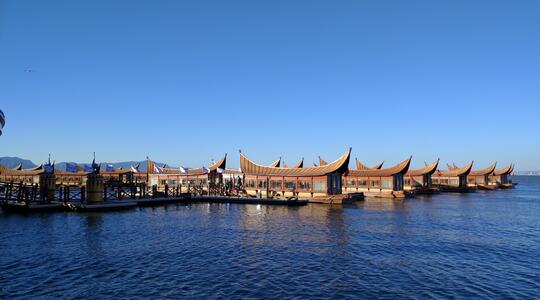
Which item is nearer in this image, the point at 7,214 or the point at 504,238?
the point at 504,238

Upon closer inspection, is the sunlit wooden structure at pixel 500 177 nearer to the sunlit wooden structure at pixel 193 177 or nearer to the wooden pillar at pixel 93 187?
the sunlit wooden structure at pixel 193 177

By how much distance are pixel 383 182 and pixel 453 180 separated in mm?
35364

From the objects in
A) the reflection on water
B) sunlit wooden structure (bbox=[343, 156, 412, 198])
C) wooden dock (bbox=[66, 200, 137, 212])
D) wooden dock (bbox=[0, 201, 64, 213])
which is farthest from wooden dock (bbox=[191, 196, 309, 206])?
sunlit wooden structure (bbox=[343, 156, 412, 198])

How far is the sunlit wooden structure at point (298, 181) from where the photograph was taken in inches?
2044

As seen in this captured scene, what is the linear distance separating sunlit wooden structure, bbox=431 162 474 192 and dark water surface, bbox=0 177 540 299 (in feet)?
172

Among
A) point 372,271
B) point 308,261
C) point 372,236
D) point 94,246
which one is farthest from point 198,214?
point 372,271

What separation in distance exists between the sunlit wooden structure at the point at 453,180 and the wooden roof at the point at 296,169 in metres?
43.0

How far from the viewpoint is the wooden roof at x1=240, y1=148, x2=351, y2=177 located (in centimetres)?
5159

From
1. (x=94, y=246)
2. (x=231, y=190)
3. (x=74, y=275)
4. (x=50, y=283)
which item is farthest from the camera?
(x=231, y=190)

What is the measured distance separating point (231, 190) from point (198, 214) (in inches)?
777

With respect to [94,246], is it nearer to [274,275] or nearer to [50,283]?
[50,283]

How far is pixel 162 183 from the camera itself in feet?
A: 241

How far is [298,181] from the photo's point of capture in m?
55.2

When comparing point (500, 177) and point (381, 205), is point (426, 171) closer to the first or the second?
point (381, 205)
